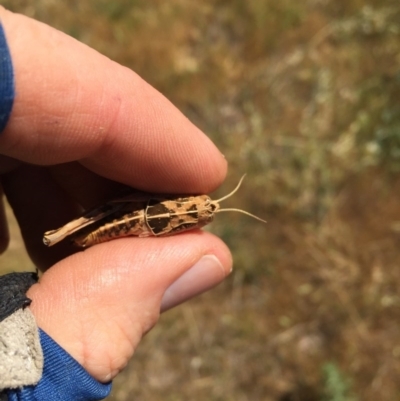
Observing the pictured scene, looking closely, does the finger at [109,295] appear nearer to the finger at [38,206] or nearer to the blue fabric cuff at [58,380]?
the blue fabric cuff at [58,380]

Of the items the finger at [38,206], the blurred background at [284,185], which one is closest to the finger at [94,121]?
the finger at [38,206]

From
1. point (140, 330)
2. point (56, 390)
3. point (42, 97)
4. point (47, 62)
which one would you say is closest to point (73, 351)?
point (56, 390)

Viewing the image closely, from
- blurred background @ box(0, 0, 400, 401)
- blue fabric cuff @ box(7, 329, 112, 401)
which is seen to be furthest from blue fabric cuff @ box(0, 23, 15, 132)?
blurred background @ box(0, 0, 400, 401)

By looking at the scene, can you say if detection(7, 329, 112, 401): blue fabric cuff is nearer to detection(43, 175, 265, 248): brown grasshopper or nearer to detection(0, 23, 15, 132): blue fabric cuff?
detection(43, 175, 265, 248): brown grasshopper

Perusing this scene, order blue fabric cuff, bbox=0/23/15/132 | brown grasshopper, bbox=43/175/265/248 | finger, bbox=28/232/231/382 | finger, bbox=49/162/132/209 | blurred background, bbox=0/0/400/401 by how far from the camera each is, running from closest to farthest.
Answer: blue fabric cuff, bbox=0/23/15/132, finger, bbox=28/232/231/382, brown grasshopper, bbox=43/175/265/248, finger, bbox=49/162/132/209, blurred background, bbox=0/0/400/401

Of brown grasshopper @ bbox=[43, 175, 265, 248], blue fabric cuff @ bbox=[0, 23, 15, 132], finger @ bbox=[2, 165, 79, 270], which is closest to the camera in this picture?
blue fabric cuff @ bbox=[0, 23, 15, 132]

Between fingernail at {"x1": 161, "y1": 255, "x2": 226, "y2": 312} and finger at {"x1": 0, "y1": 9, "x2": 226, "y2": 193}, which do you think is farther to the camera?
fingernail at {"x1": 161, "y1": 255, "x2": 226, "y2": 312}
